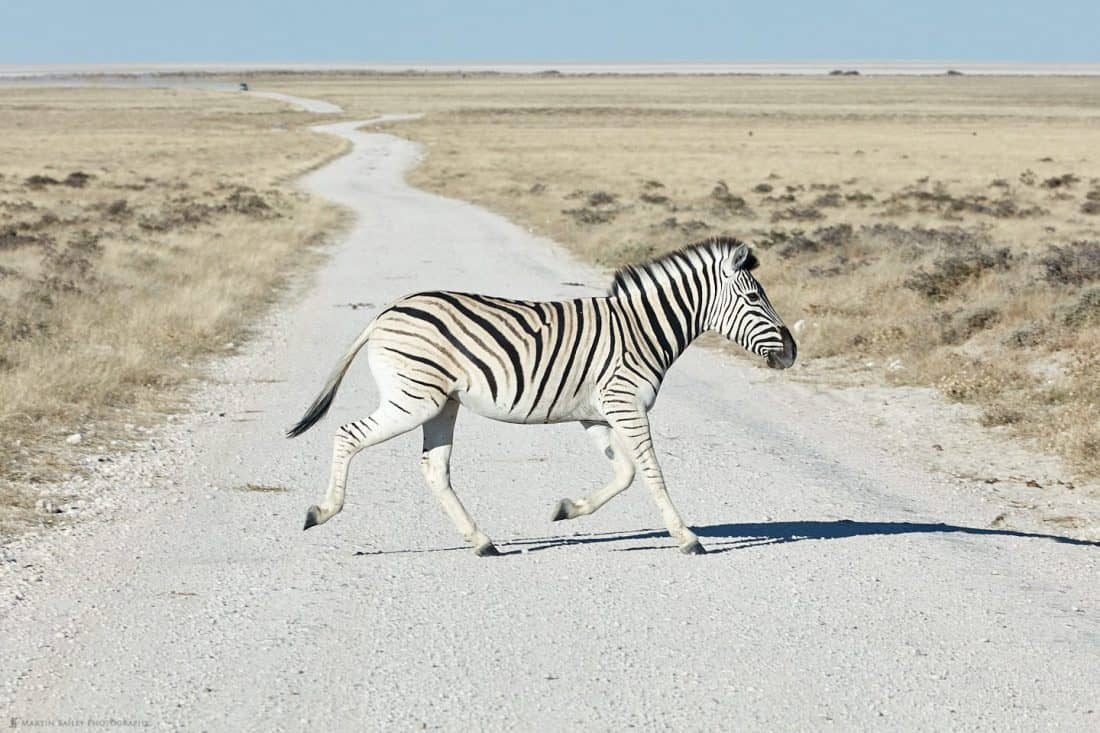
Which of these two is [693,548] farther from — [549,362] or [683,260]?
[683,260]

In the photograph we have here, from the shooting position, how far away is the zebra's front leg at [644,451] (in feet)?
24.3

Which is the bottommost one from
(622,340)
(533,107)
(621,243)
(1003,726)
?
(533,107)

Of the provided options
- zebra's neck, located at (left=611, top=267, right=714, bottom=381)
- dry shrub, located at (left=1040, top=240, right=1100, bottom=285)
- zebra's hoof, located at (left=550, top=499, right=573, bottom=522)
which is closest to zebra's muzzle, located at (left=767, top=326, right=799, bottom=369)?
zebra's neck, located at (left=611, top=267, right=714, bottom=381)

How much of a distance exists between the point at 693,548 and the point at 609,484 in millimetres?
585

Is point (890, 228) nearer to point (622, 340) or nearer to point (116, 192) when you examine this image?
point (622, 340)

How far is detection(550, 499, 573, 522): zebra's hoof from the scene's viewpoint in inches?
309

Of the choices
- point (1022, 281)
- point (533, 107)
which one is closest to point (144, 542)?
point (1022, 281)

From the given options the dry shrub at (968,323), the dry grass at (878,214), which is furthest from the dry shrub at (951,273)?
the dry shrub at (968,323)

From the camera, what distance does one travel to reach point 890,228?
27.2m

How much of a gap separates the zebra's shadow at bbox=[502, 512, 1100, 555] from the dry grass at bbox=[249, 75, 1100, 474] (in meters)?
2.04

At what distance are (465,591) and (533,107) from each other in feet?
392

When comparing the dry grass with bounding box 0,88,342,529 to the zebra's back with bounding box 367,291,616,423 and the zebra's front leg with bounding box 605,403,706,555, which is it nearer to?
the zebra's back with bounding box 367,291,616,423

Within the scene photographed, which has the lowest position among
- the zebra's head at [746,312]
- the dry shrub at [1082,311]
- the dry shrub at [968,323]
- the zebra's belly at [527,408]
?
the dry shrub at [968,323]

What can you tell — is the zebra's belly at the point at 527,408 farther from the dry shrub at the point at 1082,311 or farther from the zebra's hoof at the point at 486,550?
the dry shrub at the point at 1082,311
